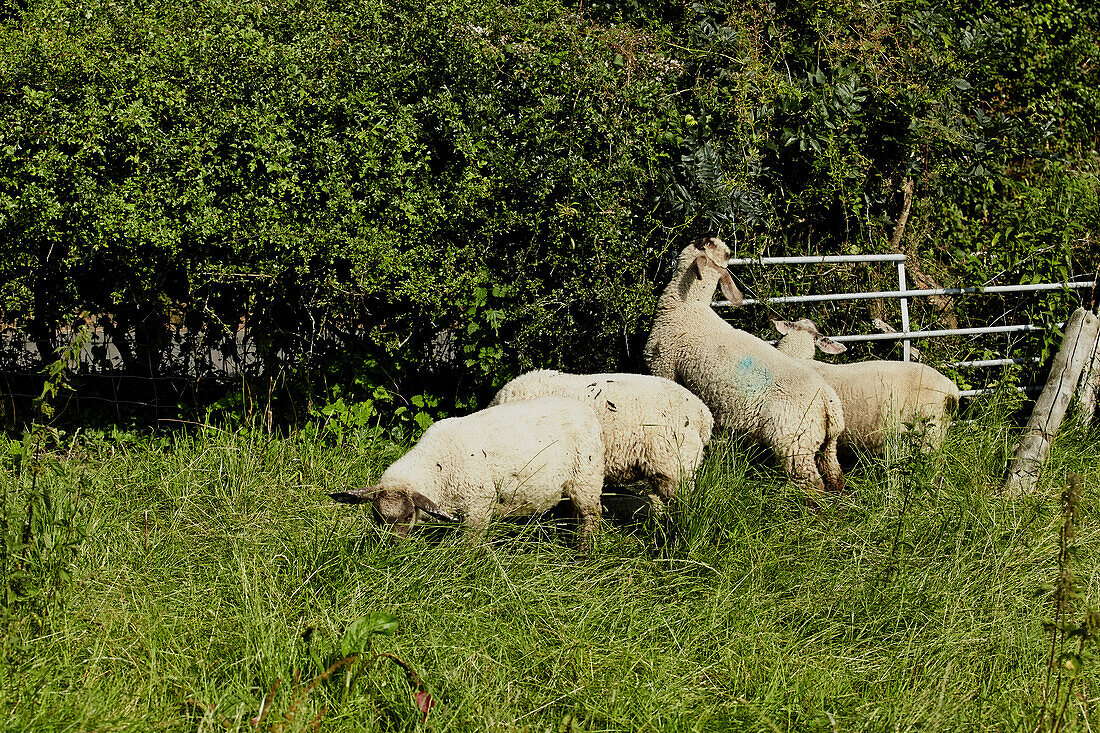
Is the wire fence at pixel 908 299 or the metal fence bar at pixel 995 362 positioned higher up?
the wire fence at pixel 908 299

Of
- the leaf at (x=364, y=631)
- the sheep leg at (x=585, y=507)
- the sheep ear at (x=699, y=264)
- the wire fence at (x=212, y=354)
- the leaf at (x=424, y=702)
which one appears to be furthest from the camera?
the wire fence at (x=212, y=354)

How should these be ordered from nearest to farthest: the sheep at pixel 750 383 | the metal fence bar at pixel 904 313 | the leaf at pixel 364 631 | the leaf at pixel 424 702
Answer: the leaf at pixel 424 702 → the leaf at pixel 364 631 → the sheep at pixel 750 383 → the metal fence bar at pixel 904 313

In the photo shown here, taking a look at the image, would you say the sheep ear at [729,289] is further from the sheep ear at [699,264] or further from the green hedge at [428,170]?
the green hedge at [428,170]

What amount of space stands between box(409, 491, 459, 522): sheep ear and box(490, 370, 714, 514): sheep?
99 centimetres

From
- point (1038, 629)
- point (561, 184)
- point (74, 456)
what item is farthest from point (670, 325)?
point (74, 456)

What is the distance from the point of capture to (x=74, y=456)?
5801 mm

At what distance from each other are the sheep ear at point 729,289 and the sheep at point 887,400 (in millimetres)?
572

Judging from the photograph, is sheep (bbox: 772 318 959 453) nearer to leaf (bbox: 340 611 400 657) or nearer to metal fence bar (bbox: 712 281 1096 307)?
metal fence bar (bbox: 712 281 1096 307)

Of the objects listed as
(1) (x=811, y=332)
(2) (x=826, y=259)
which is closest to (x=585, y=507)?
(1) (x=811, y=332)

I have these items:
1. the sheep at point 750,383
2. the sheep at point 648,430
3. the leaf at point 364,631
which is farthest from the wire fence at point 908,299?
the leaf at point 364,631

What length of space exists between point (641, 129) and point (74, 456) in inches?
154

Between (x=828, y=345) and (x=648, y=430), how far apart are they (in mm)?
1665

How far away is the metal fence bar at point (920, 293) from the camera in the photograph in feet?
20.4

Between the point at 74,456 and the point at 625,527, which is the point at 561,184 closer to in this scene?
the point at 625,527
